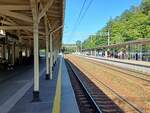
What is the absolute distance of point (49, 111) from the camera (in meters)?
10.4

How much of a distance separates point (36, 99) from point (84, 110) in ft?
5.33

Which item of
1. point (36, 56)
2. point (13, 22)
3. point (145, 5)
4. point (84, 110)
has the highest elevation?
point (145, 5)

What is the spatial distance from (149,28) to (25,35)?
2956 centimetres

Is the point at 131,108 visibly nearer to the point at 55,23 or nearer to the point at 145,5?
the point at 55,23

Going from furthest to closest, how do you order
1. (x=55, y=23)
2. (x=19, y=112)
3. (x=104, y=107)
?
1. (x=55, y=23)
2. (x=104, y=107)
3. (x=19, y=112)

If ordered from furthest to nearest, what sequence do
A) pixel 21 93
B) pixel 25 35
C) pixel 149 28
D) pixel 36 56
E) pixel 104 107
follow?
pixel 149 28, pixel 25 35, pixel 21 93, pixel 104 107, pixel 36 56

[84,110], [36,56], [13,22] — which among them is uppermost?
[13,22]

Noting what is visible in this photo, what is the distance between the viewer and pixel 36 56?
11.9 meters

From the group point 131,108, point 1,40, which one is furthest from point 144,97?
point 1,40

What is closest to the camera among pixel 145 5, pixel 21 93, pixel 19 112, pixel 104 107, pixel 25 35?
pixel 19 112

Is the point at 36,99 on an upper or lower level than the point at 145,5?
lower

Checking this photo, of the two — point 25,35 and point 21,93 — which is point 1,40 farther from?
point 21,93

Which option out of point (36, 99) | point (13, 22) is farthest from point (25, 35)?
point (36, 99)

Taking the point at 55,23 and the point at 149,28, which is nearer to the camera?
the point at 55,23
